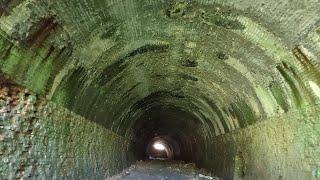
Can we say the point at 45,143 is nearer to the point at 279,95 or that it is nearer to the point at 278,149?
the point at 279,95

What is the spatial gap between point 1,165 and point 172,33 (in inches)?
156

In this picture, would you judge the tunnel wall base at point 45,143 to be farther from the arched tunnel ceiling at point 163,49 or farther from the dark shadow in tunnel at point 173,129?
the dark shadow in tunnel at point 173,129

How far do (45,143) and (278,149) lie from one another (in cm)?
447

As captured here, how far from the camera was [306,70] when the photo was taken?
20.4ft

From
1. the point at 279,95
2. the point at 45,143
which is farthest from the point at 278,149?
the point at 45,143

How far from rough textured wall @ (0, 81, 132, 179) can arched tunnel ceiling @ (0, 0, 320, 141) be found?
272mm

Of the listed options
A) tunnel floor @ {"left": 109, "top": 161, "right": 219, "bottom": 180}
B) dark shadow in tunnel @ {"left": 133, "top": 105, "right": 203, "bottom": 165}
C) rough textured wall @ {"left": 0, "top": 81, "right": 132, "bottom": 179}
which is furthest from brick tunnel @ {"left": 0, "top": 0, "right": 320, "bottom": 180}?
dark shadow in tunnel @ {"left": 133, "top": 105, "right": 203, "bottom": 165}

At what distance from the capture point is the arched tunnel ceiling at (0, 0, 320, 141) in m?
5.52

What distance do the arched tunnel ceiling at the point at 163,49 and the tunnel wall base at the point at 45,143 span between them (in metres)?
0.30

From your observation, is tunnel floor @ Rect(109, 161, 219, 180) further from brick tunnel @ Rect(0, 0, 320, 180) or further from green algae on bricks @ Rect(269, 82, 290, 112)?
green algae on bricks @ Rect(269, 82, 290, 112)

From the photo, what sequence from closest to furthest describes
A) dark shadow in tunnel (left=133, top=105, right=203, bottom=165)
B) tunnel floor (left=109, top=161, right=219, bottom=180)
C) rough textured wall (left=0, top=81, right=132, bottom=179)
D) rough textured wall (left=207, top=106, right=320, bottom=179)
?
rough textured wall (left=0, top=81, right=132, bottom=179) → rough textured wall (left=207, top=106, right=320, bottom=179) → tunnel floor (left=109, top=161, right=219, bottom=180) → dark shadow in tunnel (left=133, top=105, right=203, bottom=165)

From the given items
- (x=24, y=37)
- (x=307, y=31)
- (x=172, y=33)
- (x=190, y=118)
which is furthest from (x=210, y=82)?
(x=190, y=118)

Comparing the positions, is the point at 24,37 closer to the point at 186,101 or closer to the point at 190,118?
the point at 186,101

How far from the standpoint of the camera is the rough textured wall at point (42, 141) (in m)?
5.49
